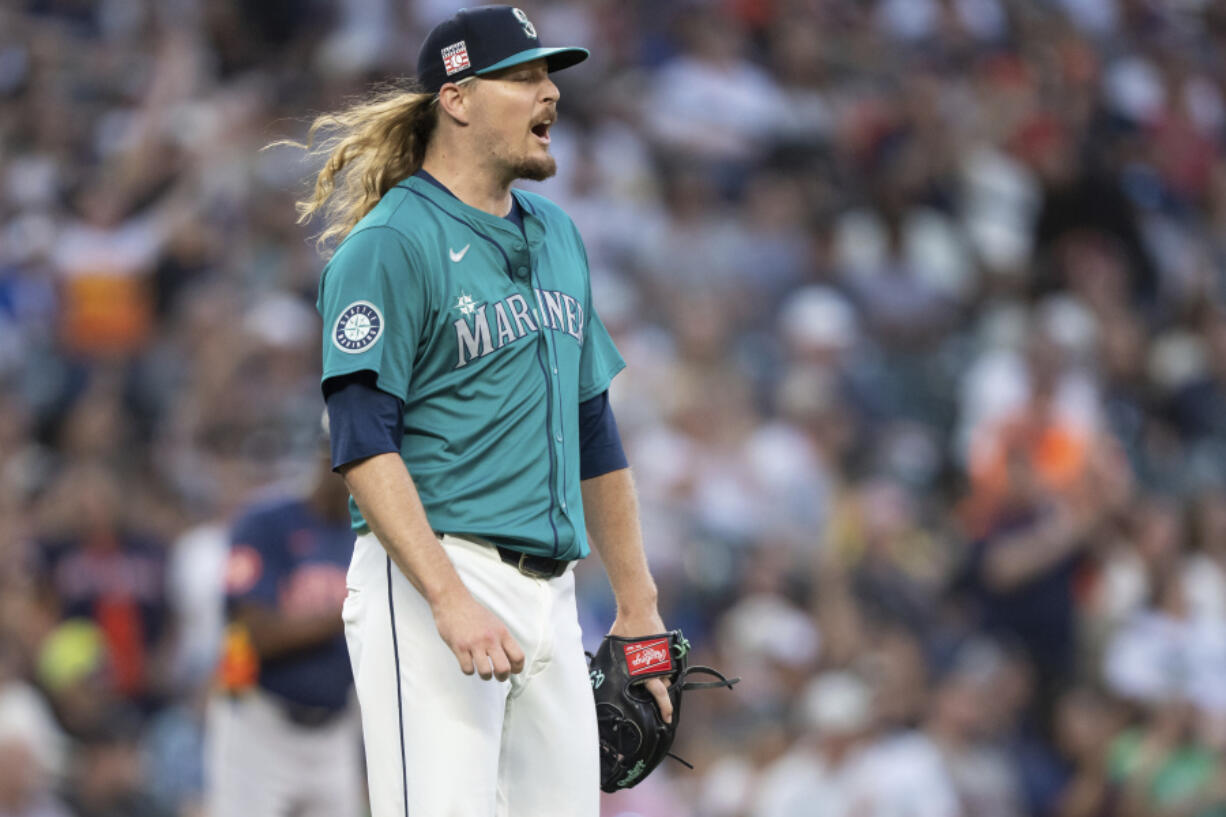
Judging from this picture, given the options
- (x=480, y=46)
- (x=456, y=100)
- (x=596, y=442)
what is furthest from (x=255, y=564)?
(x=480, y=46)

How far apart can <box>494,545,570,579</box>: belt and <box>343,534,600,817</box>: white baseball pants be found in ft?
0.05

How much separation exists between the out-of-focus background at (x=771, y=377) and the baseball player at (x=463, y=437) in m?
4.12

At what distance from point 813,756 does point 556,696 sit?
15.6ft

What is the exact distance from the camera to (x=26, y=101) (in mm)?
10898

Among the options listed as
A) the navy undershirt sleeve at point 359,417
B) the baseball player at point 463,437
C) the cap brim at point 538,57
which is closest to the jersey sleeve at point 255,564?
the baseball player at point 463,437

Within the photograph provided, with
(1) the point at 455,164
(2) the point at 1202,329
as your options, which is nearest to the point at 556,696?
A: (1) the point at 455,164

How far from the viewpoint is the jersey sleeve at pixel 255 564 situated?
616 centimetres

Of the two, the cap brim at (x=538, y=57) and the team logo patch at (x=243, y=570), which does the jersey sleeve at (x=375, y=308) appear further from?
the team logo patch at (x=243, y=570)

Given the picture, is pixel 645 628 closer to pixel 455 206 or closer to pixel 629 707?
pixel 629 707

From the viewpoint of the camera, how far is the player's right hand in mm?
3195

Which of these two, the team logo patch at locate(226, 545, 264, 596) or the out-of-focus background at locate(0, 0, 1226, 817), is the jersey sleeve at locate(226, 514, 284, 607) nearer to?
the team logo patch at locate(226, 545, 264, 596)

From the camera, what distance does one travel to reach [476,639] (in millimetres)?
3205

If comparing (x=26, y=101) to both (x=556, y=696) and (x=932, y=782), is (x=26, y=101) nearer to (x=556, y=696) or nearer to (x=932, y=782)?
(x=932, y=782)

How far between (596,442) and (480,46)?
3.03 ft
